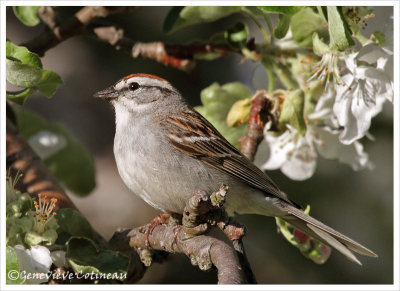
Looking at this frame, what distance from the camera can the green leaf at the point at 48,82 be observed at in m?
2.20

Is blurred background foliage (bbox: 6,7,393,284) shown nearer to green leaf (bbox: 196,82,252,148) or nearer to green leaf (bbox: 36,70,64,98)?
green leaf (bbox: 196,82,252,148)

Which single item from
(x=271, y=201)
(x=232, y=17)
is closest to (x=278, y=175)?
(x=271, y=201)

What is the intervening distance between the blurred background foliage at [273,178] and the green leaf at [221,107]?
235 millimetres

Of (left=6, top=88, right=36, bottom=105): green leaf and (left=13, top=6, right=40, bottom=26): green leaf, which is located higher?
(left=13, top=6, right=40, bottom=26): green leaf

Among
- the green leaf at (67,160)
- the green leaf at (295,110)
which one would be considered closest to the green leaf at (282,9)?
the green leaf at (295,110)

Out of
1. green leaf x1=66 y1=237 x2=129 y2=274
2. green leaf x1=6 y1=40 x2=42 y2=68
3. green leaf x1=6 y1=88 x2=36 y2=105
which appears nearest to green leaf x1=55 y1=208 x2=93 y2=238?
green leaf x1=66 y1=237 x2=129 y2=274

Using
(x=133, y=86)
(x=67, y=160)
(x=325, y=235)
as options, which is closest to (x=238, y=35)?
(x=133, y=86)

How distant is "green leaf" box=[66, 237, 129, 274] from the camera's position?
211 cm

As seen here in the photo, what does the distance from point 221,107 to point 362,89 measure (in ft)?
2.03

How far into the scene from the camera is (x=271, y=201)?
8.80 feet

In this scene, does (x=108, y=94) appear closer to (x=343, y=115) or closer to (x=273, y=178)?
(x=343, y=115)

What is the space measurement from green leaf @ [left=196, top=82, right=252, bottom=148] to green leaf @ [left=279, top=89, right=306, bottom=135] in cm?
28

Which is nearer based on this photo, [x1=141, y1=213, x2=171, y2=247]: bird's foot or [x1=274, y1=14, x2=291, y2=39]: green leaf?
[x1=141, y1=213, x2=171, y2=247]: bird's foot

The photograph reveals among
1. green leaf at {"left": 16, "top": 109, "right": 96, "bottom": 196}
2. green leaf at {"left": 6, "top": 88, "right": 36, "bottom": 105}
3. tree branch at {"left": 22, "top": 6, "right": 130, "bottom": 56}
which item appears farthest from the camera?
green leaf at {"left": 16, "top": 109, "right": 96, "bottom": 196}
